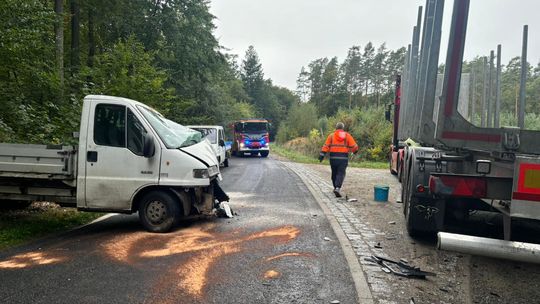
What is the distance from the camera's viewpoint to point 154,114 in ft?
23.2

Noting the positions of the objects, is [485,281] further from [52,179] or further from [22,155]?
[22,155]

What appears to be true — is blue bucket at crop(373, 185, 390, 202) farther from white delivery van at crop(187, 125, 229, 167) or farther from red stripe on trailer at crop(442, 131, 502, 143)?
white delivery van at crop(187, 125, 229, 167)

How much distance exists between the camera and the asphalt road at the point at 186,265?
4.02m

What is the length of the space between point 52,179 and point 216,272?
136 inches

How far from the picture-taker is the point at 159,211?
6516 mm

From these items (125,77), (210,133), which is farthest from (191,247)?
(210,133)

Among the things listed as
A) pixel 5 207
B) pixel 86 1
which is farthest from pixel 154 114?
pixel 86 1

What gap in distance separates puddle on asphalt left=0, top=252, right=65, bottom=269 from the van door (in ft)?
4.34

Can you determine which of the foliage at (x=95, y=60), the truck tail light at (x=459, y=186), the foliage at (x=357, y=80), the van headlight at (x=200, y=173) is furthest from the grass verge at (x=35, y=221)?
the foliage at (x=357, y=80)

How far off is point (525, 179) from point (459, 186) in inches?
34.4

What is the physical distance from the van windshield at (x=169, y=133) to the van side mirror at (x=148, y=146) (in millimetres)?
221

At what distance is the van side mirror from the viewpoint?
6352 millimetres

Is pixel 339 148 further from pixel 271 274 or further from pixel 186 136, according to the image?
pixel 271 274

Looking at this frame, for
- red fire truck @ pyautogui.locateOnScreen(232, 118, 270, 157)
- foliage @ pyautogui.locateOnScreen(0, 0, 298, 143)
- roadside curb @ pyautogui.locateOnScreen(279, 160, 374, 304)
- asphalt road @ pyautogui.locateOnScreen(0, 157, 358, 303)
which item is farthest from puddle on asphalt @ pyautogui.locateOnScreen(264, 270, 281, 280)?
red fire truck @ pyautogui.locateOnScreen(232, 118, 270, 157)
